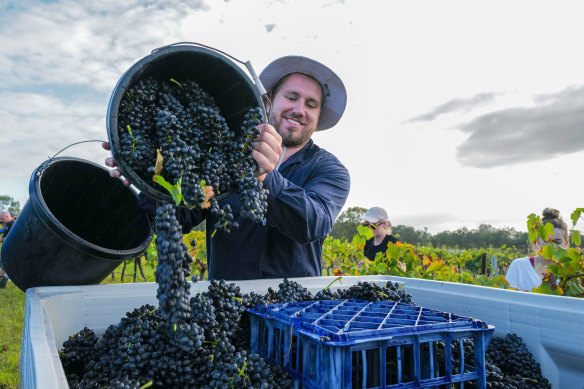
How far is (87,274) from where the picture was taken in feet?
6.14

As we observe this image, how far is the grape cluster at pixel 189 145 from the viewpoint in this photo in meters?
1.30

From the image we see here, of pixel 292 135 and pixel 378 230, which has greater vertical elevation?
pixel 292 135

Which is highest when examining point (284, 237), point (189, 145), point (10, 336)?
point (189, 145)

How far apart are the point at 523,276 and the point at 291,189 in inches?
124

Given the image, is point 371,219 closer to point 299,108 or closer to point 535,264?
point 535,264

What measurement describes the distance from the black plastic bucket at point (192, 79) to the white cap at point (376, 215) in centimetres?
458

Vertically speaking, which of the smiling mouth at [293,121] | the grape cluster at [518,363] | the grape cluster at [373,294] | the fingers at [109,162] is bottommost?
the grape cluster at [518,363]

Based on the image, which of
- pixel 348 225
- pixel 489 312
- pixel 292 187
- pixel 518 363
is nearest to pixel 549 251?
pixel 489 312

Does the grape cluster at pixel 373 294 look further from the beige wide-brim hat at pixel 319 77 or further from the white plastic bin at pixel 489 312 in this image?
the beige wide-brim hat at pixel 319 77

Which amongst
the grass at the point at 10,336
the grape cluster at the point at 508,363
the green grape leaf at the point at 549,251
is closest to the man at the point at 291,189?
the grape cluster at the point at 508,363

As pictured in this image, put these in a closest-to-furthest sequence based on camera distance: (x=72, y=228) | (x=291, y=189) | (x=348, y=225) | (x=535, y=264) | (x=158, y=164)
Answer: (x=158, y=164), (x=291, y=189), (x=72, y=228), (x=535, y=264), (x=348, y=225)

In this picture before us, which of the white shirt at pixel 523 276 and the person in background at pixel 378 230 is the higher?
the person in background at pixel 378 230

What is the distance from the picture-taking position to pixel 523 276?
401 centimetres

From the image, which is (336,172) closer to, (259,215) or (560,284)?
(259,215)
